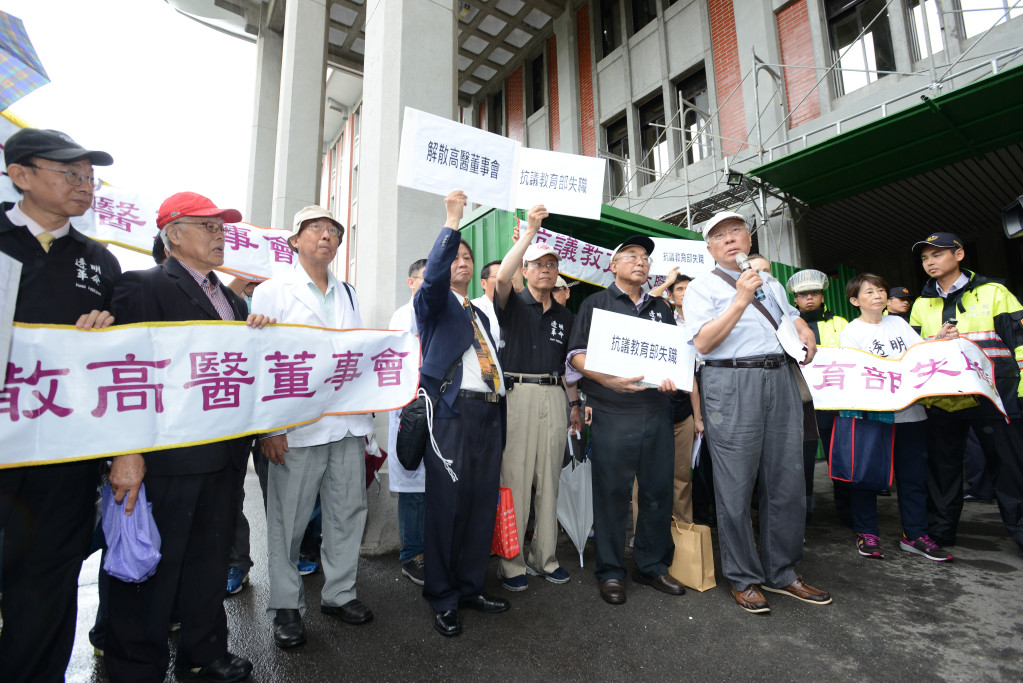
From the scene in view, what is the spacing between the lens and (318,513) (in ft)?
12.4

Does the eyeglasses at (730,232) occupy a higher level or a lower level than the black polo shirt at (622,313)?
higher

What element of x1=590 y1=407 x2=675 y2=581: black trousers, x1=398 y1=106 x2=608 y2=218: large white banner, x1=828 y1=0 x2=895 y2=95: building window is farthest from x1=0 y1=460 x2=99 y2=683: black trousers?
x1=828 y1=0 x2=895 y2=95: building window

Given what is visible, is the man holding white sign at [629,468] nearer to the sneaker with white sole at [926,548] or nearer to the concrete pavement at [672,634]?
the concrete pavement at [672,634]

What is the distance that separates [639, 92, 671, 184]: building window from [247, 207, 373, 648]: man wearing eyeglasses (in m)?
10.9

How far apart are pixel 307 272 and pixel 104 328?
1.08 meters

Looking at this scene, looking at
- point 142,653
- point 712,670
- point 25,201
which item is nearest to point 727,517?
point 712,670

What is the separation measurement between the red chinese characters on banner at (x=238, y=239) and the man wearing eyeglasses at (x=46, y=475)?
2716 mm

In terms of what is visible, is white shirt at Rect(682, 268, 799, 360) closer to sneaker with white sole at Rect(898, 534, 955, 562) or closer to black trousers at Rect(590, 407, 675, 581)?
black trousers at Rect(590, 407, 675, 581)

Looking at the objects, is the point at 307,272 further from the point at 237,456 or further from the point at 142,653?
the point at 142,653

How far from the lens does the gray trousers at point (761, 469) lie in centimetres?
296

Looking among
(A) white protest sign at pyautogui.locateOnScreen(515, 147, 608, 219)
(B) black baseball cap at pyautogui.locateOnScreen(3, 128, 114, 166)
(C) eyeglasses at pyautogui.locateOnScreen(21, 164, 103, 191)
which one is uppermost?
(A) white protest sign at pyautogui.locateOnScreen(515, 147, 608, 219)

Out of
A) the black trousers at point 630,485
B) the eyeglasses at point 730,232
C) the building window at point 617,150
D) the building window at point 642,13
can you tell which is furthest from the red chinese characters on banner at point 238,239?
the building window at point 642,13

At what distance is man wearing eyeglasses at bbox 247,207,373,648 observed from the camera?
103 inches

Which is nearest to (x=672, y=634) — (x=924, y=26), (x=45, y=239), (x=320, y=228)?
(x=320, y=228)
